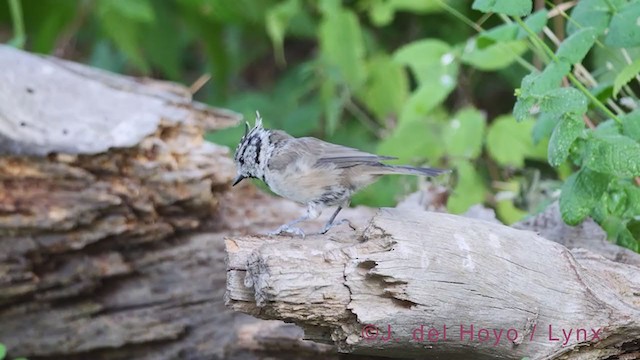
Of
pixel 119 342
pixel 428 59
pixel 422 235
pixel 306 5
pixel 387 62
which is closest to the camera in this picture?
pixel 422 235

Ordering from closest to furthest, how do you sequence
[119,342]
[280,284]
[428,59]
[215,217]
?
1. [280,284]
2. [119,342]
3. [215,217]
4. [428,59]

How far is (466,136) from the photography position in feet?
15.3

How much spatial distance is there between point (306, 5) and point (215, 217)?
257cm

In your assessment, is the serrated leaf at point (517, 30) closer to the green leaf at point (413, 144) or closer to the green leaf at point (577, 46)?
the green leaf at point (577, 46)

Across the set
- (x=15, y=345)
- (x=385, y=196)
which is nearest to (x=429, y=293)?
(x=15, y=345)

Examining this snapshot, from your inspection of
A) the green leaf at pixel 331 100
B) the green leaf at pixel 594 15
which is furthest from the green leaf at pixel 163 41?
the green leaf at pixel 594 15

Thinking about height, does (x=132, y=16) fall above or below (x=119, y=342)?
above

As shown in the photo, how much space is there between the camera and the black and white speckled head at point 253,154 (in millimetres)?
3195

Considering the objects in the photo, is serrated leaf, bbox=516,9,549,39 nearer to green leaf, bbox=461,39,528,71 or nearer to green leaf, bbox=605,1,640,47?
green leaf, bbox=605,1,640,47

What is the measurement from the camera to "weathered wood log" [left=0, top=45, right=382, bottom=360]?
3594mm

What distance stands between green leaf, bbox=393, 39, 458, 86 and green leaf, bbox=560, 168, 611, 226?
4.81 ft

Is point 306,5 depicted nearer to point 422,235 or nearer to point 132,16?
point 132,16

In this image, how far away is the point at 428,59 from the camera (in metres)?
4.50

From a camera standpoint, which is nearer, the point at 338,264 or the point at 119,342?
the point at 338,264
